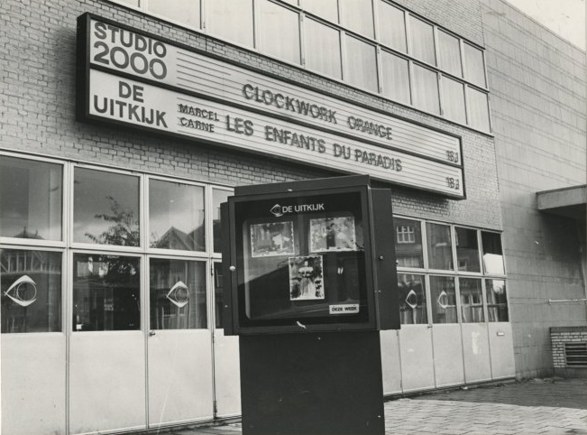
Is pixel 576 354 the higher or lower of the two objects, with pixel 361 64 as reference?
lower

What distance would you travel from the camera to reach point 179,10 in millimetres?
9273

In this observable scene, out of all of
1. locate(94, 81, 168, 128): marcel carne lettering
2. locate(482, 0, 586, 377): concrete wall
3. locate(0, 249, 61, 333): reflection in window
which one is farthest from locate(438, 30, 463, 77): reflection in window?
locate(0, 249, 61, 333): reflection in window

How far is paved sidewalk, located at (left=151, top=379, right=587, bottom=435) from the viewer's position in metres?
7.88

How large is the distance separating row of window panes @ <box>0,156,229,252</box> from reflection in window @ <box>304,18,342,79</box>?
3136mm

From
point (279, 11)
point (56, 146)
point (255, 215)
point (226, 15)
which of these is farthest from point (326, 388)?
point (279, 11)

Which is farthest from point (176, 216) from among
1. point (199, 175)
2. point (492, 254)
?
point (492, 254)

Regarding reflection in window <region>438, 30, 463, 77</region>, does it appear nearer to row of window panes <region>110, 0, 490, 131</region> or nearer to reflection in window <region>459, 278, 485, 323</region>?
row of window panes <region>110, 0, 490, 131</region>

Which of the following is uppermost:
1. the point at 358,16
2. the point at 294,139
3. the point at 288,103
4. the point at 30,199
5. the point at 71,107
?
the point at 358,16

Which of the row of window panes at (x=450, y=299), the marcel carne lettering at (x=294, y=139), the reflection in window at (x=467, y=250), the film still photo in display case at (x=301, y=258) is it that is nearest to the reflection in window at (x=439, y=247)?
the row of window panes at (x=450, y=299)

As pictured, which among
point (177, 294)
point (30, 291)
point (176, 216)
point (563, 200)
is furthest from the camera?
point (563, 200)

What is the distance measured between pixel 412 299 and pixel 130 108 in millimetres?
6720

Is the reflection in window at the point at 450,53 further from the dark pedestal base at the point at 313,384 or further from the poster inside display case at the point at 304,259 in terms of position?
the dark pedestal base at the point at 313,384

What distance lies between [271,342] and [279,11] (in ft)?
25.3

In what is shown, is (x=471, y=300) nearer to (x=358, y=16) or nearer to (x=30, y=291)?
(x=358, y=16)
